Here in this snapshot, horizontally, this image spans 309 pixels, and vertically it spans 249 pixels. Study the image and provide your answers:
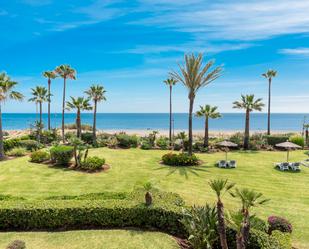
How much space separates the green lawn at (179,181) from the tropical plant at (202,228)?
3950 millimetres

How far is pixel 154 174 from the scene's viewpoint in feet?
66.2

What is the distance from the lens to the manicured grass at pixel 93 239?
32.6ft

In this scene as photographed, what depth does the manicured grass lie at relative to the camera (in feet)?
32.6

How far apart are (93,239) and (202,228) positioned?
436 centimetres

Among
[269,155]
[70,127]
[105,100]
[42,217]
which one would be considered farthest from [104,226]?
[70,127]

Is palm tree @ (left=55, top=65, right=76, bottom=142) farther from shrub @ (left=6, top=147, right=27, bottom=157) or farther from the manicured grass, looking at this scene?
the manicured grass

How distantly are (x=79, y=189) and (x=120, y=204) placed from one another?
589cm

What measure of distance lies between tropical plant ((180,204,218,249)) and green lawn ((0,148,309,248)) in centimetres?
395

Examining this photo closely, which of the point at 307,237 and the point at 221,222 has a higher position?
the point at 221,222

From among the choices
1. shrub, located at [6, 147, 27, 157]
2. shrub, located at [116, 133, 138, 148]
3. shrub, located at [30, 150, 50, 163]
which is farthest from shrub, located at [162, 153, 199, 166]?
shrub, located at [6, 147, 27, 157]

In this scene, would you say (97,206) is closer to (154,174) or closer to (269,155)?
(154,174)

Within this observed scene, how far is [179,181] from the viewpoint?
1838 cm

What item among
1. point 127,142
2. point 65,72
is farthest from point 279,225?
point 65,72

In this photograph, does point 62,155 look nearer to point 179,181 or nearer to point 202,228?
point 179,181
